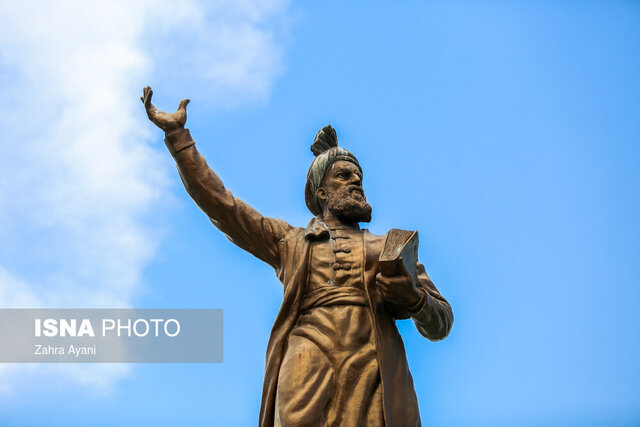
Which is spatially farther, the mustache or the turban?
the turban

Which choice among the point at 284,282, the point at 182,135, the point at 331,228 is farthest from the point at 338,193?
the point at 182,135

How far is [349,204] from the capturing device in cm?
671

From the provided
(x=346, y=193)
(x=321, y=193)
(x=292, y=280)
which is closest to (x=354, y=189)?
(x=346, y=193)

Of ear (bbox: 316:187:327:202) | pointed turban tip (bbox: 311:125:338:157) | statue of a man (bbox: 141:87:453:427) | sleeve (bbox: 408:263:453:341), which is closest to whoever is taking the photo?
statue of a man (bbox: 141:87:453:427)

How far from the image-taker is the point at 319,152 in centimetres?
716

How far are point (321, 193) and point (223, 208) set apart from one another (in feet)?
2.79

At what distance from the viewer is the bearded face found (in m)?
6.72

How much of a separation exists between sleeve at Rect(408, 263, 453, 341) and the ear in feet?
2.99

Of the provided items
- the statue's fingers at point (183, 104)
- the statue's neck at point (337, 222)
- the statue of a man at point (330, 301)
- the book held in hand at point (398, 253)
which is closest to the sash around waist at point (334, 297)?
the statue of a man at point (330, 301)

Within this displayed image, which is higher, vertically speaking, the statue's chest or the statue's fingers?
the statue's fingers

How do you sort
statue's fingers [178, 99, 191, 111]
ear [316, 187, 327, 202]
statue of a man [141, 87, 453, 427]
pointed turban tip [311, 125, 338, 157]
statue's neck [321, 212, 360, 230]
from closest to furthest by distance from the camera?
statue of a man [141, 87, 453, 427] < statue's fingers [178, 99, 191, 111] < statue's neck [321, 212, 360, 230] < ear [316, 187, 327, 202] < pointed turban tip [311, 125, 338, 157]

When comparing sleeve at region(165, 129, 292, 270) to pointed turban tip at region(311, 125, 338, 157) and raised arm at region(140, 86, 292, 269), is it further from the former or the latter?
pointed turban tip at region(311, 125, 338, 157)

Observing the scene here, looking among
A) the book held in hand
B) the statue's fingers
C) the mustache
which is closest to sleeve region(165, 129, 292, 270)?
the statue's fingers

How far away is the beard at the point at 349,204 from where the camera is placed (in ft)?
22.0
